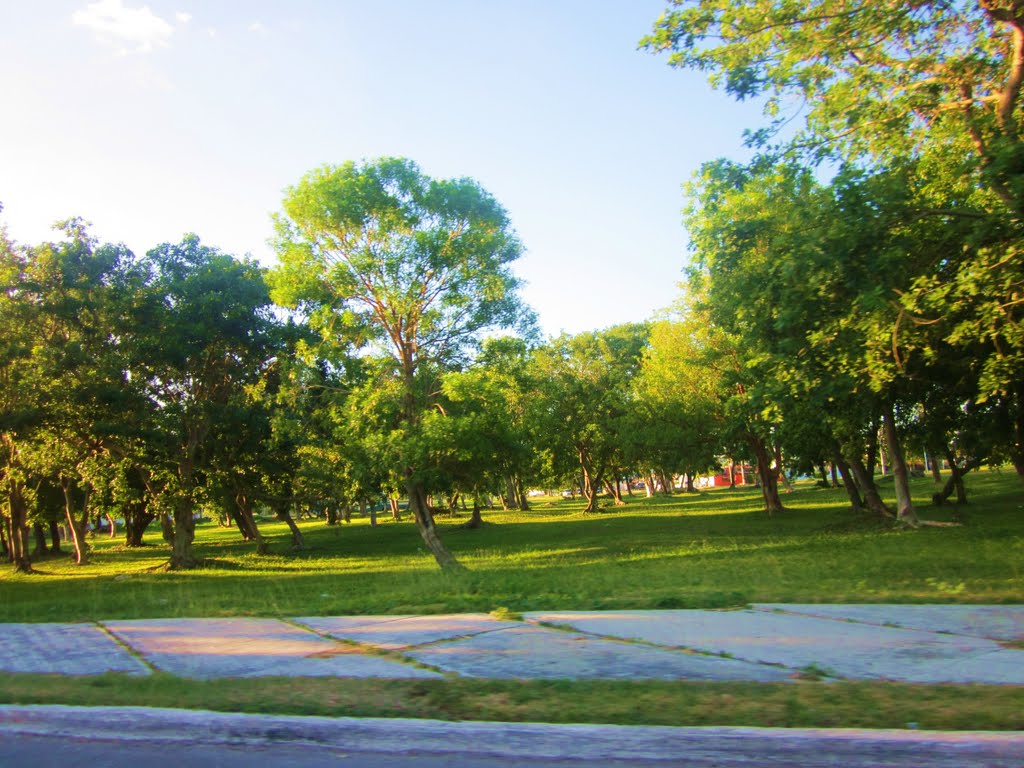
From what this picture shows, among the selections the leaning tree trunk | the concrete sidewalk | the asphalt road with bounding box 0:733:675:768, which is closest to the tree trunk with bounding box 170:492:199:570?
the leaning tree trunk

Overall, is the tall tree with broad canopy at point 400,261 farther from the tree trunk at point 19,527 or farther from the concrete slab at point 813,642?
the tree trunk at point 19,527

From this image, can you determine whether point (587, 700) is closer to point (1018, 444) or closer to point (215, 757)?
point (215, 757)

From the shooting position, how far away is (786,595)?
975cm

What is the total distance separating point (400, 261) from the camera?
19.2m

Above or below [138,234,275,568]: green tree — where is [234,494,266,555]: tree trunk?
below

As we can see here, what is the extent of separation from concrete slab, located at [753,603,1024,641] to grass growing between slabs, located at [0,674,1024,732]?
7.12ft

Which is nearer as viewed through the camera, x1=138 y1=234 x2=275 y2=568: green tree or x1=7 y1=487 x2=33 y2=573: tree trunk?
x1=138 y1=234 x2=275 y2=568: green tree

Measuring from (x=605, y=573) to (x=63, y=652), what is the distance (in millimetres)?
10920

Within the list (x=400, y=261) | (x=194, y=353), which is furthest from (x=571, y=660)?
(x=194, y=353)

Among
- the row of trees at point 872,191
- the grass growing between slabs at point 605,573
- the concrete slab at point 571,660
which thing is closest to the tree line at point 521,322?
the row of trees at point 872,191

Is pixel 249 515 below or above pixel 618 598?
above

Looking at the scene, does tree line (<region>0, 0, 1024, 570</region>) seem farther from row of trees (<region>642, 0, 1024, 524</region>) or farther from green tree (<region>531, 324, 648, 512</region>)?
green tree (<region>531, 324, 648, 512</region>)

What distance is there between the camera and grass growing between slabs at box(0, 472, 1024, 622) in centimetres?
1016

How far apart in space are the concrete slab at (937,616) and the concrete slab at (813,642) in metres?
0.28
